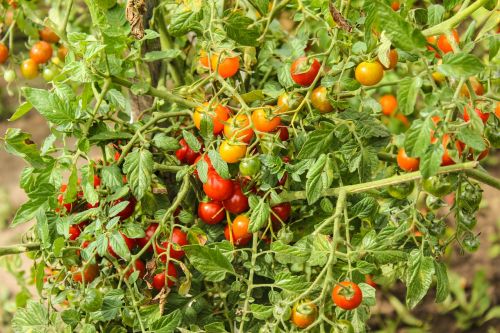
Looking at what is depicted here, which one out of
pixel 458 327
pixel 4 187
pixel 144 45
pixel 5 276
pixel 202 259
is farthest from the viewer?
pixel 4 187

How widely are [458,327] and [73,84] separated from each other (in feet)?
5.09

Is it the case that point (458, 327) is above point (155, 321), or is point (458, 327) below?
below

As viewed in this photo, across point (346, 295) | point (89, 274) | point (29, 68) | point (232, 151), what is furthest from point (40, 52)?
point (346, 295)

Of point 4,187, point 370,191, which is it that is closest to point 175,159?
point 370,191

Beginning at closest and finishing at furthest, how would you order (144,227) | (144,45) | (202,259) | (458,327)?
(202,259) → (144,227) → (144,45) → (458,327)

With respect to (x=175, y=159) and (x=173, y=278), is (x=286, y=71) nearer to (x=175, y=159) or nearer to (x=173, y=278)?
(x=175, y=159)


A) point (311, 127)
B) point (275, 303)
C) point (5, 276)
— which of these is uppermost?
point (311, 127)

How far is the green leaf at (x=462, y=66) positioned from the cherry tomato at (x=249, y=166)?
0.28 metres

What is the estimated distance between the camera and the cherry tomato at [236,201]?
3.30 feet

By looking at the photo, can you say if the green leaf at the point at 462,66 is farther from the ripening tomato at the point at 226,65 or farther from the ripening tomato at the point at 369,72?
the ripening tomato at the point at 226,65

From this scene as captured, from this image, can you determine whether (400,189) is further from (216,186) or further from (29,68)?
(29,68)

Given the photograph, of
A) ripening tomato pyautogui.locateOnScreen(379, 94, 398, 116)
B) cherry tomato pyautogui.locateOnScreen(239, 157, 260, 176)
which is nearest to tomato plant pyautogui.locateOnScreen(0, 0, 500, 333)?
cherry tomato pyautogui.locateOnScreen(239, 157, 260, 176)

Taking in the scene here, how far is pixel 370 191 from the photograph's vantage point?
3.33ft

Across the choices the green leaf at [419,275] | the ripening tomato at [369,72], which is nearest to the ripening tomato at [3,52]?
the ripening tomato at [369,72]
